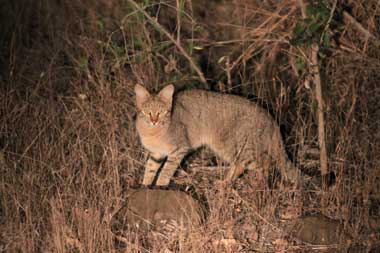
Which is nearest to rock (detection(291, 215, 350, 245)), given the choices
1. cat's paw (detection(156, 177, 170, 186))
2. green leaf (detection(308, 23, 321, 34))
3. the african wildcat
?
the african wildcat

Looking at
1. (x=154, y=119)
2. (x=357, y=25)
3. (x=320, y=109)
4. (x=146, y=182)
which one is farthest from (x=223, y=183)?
(x=357, y=25)

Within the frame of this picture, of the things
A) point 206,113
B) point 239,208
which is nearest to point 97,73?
point 206,113

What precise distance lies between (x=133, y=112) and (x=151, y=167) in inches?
43.1

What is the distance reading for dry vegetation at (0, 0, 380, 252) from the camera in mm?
5207

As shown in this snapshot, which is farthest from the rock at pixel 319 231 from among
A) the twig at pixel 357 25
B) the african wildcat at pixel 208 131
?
the twig at pixel 357 25

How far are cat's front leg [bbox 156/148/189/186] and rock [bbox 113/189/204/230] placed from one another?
659 mm

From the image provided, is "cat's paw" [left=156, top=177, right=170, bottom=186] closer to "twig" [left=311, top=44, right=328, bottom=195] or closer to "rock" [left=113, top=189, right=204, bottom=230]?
"rock" [left=113, top=189, right=204, bottom=230]

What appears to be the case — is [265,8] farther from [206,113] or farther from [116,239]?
[116,239]

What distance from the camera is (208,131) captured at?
21.6ft

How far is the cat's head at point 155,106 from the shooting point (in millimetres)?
6230

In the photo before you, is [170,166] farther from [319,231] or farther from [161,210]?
[319,231]

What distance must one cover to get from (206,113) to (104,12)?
3151 mm

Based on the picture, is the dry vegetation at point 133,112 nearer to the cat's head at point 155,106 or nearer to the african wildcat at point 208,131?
the african wildcat at point 208,131

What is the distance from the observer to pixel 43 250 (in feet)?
16.0
